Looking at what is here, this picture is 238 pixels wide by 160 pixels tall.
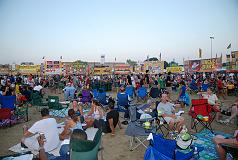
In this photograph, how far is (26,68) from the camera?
33562 millimetres

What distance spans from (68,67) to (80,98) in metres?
26.1

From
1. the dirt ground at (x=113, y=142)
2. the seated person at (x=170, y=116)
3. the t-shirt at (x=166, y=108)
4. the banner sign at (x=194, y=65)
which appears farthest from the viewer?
the banner sign at (x=194, y=65)

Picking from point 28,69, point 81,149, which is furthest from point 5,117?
point 28,69

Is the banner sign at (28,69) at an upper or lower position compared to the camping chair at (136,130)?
upper

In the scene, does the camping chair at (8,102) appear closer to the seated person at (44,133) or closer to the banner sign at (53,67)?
the seated person at (44,133)

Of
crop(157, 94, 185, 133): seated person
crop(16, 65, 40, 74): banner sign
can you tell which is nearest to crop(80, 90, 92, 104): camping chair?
crop(157, 94, 185, 133): seated person

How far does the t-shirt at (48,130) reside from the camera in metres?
4.00

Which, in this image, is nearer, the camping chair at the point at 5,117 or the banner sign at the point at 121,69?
the camping chair at the point at 5,117

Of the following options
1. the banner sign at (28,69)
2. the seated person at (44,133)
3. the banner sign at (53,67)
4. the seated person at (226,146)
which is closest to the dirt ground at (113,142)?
the seated person at (44,133)

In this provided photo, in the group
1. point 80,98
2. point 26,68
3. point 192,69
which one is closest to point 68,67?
point 26,68

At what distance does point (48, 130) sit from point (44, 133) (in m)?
0.09

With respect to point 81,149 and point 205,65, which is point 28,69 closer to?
point 205,65

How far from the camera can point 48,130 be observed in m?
4.09

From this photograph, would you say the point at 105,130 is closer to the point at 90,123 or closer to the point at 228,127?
the point at 90,123
